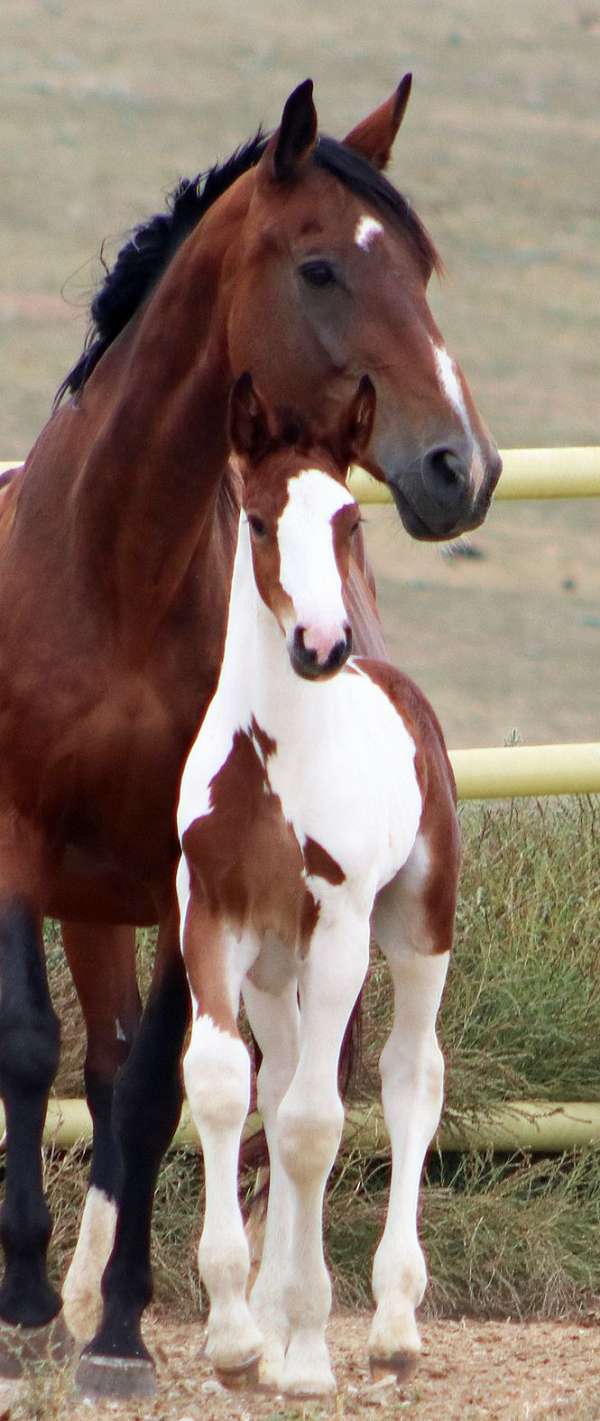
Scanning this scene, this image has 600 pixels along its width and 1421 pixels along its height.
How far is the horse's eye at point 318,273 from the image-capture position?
10.1ft

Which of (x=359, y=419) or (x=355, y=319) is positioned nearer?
(x=359, y=419)

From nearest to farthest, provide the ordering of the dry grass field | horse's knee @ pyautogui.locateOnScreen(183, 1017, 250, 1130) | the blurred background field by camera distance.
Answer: horse's knee @ pyautogui.locateOnScreen(183, 1017, 250, 1130), the blurred background field, the dry grass field

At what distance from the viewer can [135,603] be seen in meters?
3.44

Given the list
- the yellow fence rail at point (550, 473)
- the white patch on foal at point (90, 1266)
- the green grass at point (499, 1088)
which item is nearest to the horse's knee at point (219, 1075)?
the white patch on foal at point (90, 1266)

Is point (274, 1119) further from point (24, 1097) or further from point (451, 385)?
point (451, 385)

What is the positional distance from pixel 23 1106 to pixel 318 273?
138 centimetres

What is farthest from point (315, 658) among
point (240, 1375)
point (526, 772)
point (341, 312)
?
point (526, 772)

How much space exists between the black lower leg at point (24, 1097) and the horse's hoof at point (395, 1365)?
2.10 ft

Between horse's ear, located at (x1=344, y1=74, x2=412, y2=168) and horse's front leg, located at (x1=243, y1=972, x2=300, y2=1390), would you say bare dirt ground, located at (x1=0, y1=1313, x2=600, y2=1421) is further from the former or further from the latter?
horse's ear, located at (x1=344, y1=74, x2=412, y2=168)

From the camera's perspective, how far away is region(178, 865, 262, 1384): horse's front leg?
279 centimetres

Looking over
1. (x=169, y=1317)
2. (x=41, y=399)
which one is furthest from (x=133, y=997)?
(x=41, y=399)

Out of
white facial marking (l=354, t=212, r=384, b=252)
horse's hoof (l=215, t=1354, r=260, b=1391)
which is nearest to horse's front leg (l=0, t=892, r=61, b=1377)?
horse's hoof (l=215, t=1354, r=260, b=1391)

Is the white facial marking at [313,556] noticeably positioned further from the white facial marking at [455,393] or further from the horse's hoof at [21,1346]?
the horse's hoof at [21,1346]

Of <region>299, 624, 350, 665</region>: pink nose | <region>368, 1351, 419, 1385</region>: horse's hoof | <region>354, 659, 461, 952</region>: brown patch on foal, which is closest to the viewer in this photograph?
<region>299, 624, 350, 665</region>: pink nose
